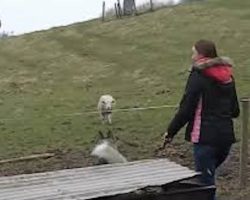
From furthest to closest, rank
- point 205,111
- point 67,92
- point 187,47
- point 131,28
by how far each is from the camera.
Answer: point 131,28, point 187,47, point 67,92, point 205,111

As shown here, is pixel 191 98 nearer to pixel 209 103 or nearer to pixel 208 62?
pixel 209 103

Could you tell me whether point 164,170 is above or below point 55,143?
above

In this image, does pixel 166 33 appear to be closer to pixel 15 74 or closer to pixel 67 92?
pixel 15 74

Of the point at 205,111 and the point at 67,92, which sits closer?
the point at 205,111

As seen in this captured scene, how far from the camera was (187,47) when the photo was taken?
24.9 metres

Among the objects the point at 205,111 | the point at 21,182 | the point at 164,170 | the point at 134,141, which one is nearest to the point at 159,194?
the point at 164,170

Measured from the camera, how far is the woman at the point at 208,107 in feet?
21.9

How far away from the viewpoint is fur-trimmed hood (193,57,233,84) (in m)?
6.66

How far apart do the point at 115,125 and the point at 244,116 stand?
520 cm

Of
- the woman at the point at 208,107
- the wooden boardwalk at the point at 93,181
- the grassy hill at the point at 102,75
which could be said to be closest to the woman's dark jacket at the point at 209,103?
the woman at the point at 208,107

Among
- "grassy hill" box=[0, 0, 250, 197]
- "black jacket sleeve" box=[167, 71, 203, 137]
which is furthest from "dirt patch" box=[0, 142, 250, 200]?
"black jacket sleeve" box=[167, 71, 203, 137]

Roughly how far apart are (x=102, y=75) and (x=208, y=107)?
15.2m

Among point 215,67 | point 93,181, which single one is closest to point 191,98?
point 215,67

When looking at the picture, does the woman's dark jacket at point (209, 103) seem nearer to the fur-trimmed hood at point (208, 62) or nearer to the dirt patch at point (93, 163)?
the fur-trimmed hood at point (208, 62)
